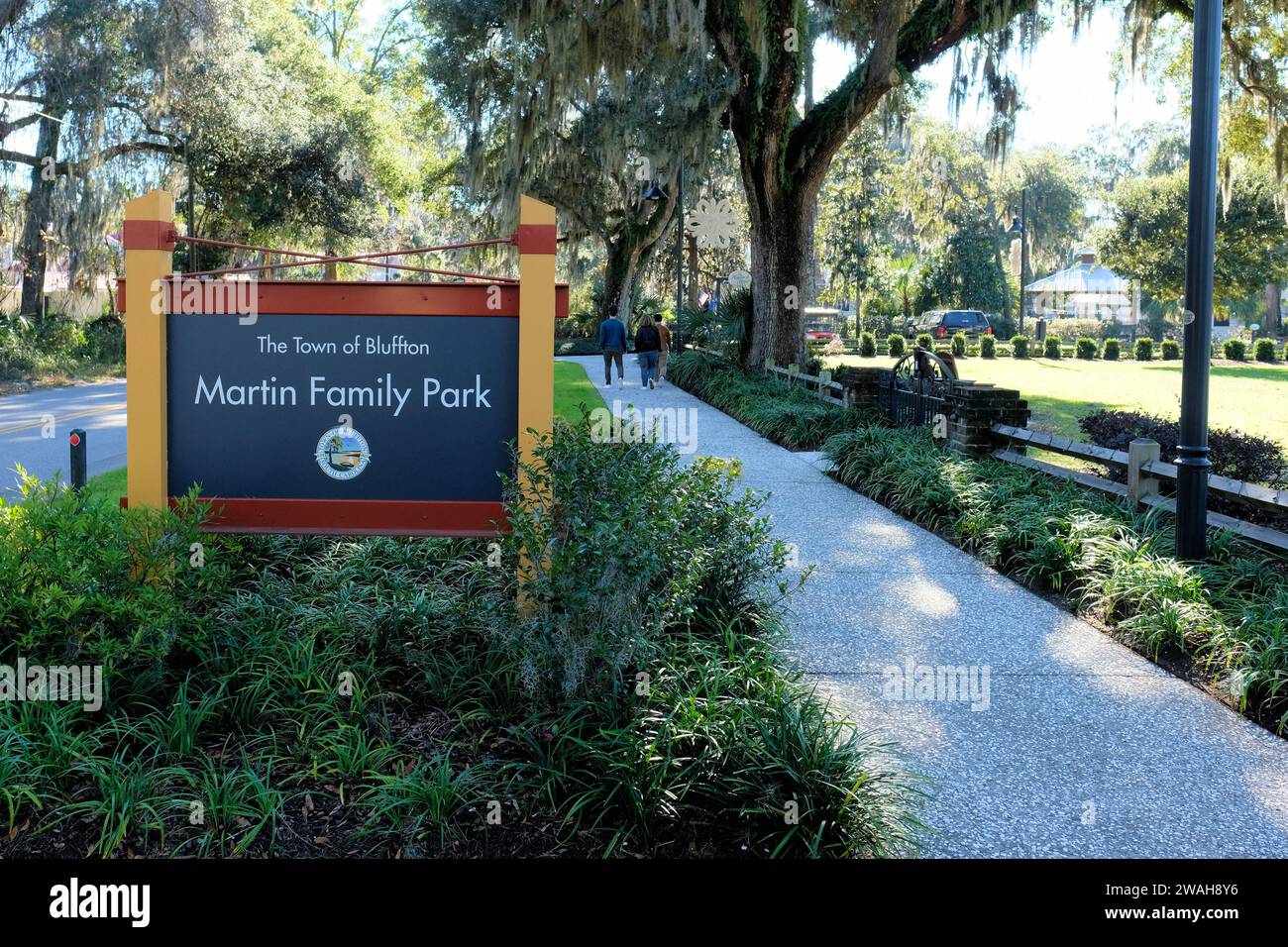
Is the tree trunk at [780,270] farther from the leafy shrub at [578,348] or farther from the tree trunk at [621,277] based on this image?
the leafy shrub at [578,348]

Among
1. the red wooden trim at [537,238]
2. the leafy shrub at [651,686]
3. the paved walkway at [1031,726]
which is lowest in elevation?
the paved walkway at [1031,726]

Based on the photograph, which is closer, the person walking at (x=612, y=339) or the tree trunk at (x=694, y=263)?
the person walking at (x=612, y=339)

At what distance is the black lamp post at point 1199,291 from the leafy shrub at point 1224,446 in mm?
2287

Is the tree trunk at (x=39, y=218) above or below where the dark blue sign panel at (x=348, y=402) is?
above

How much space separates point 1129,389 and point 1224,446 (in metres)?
15.4

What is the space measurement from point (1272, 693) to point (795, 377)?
13255mm

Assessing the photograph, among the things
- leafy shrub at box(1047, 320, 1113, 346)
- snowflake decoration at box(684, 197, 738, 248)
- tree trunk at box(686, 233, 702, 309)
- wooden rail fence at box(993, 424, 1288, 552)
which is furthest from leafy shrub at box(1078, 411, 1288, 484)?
leafy shrub at box(1047, 320, 1113, 346)

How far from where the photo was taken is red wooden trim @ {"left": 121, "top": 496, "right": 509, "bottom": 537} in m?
5.36

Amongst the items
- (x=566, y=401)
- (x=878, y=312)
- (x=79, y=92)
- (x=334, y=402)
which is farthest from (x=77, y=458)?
(x=878, y=312)

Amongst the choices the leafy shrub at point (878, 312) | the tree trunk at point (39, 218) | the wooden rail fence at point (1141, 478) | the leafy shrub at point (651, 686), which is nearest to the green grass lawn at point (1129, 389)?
the wooden rail fence at point (1141, 478)

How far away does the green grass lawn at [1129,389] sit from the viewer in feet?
55.6

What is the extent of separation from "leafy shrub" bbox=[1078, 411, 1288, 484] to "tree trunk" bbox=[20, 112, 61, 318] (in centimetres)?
2395

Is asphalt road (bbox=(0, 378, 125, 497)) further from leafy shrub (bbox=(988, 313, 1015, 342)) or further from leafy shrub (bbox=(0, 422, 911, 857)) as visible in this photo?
leafy shrub (bbox=(988, 313, 1015, 342))

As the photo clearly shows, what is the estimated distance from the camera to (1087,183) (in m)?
99.1
